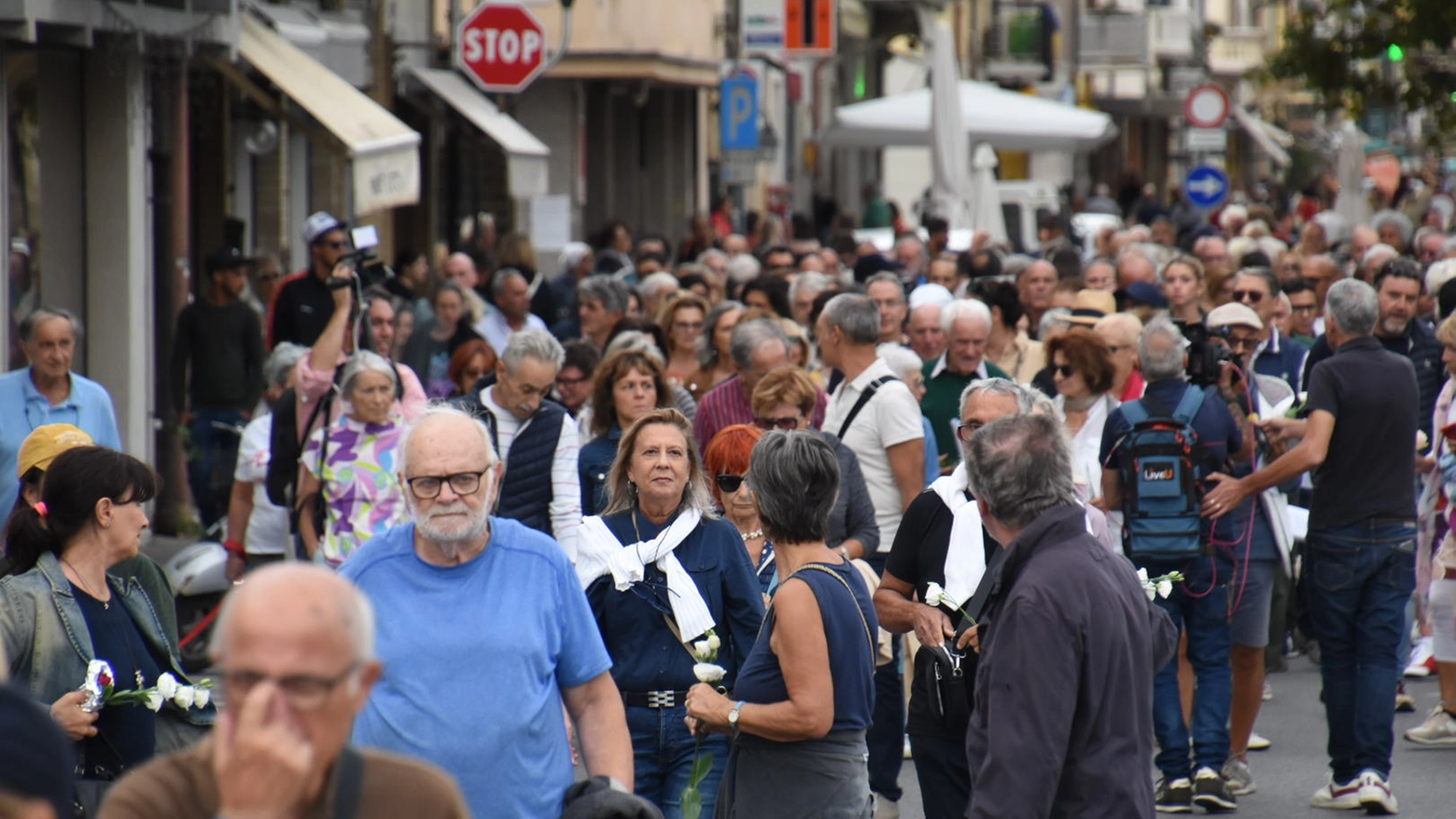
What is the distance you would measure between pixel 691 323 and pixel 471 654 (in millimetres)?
7350

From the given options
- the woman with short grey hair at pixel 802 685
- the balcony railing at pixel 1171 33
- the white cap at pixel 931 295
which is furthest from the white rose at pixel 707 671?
the balcony railing at pixel 1171 33

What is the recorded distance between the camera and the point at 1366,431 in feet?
28.1

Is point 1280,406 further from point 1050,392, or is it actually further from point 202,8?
point 202,8

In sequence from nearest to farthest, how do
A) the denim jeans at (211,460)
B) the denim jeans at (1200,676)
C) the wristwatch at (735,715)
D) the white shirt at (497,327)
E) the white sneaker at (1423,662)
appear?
the wristwatch at (735,715) < the denim jeans at (1200,676) < the white sneaker at (1423,662) < the denim jeans at (211,460) < the white shirt at (497,327)

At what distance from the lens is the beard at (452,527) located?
15.7 feet

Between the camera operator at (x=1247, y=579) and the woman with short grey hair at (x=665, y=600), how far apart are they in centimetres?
268

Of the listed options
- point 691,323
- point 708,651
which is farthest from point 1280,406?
point 708,651

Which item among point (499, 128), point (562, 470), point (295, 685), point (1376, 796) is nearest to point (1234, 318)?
point (1376, 796)

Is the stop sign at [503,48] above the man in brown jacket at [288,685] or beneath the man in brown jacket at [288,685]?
above

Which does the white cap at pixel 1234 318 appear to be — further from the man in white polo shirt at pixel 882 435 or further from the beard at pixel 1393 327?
the man in white polo shirt at pixel 882 435

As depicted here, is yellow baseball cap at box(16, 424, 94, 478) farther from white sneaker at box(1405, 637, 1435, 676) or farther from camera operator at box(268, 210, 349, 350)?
white sneaker at box(1405, 637, 1435, 676)

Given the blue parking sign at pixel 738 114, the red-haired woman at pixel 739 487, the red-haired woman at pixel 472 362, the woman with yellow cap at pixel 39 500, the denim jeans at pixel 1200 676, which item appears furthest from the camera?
the blue parking sign at pixel 738 114

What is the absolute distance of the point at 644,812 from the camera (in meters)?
4.52

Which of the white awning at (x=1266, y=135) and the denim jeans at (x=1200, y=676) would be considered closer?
the denim jeans at (x=1200, y=676)
